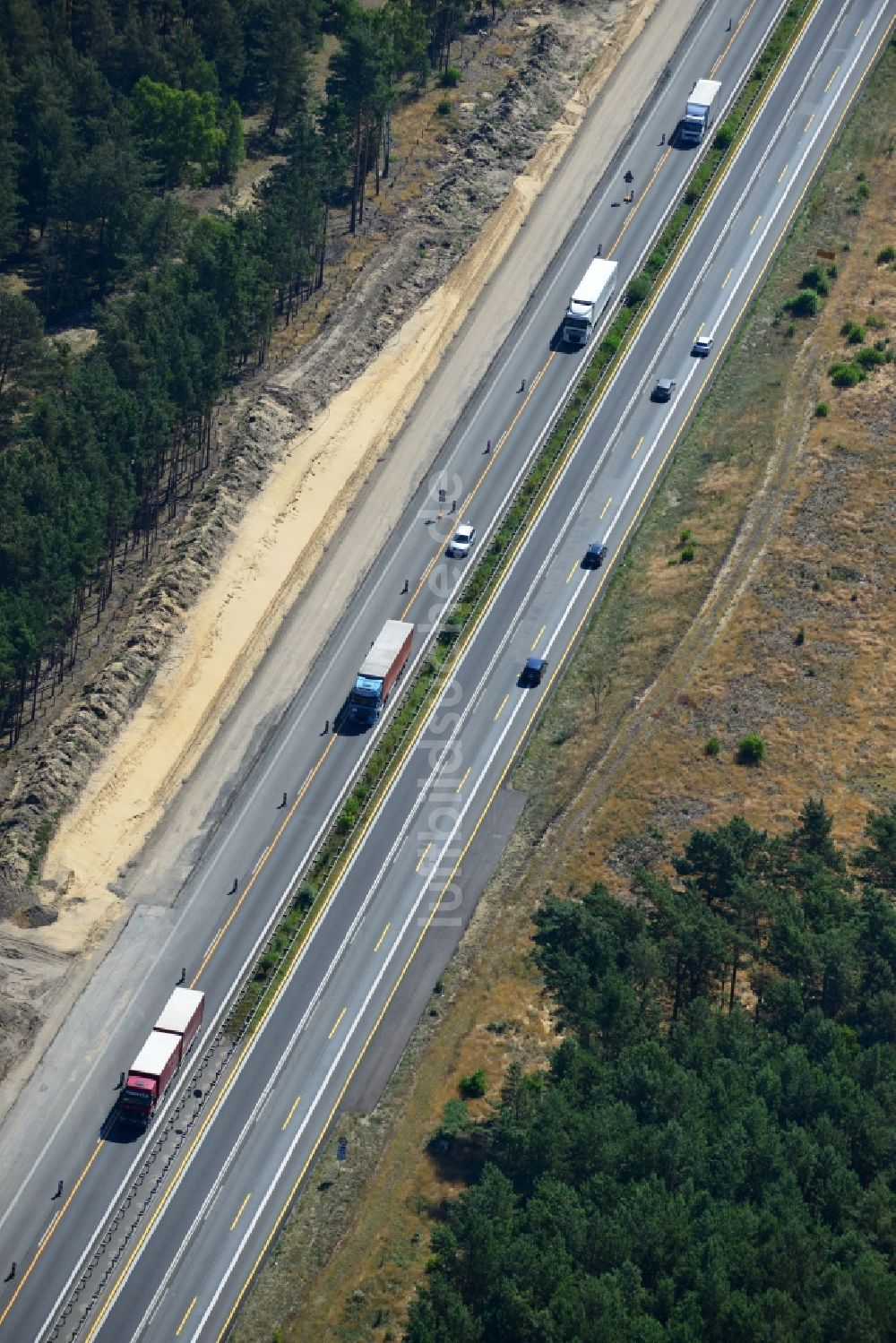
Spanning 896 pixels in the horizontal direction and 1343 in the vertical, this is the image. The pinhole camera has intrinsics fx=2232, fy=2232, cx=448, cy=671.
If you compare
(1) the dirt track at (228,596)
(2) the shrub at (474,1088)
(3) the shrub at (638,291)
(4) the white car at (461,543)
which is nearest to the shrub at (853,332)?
(3) the shrub at (638,291)

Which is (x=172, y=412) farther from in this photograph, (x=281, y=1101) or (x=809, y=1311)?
(x=809, y=1311)

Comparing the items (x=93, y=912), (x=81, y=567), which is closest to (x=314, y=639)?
(x=81, y=567)

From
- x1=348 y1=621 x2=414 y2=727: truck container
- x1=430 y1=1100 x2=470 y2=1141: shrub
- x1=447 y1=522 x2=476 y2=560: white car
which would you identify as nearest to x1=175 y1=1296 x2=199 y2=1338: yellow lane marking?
x1=430 y1=1100 x2=470 y2=1141: shrub

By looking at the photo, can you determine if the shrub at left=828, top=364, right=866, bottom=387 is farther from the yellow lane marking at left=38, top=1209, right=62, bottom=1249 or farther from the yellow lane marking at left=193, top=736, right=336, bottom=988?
the yellow lane marking at left=38, top=1209, right=62, bottom=1249

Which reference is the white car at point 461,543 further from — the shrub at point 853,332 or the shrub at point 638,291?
the shrub at point 853,332

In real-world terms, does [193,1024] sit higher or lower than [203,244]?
lower

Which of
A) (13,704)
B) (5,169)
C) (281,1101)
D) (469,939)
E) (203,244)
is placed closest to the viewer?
(281,1101)

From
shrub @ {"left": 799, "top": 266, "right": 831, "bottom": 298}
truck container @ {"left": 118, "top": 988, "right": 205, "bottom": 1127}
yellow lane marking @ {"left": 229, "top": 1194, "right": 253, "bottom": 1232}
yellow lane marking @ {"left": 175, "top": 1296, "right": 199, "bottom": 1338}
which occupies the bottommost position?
yellow lane marking @ {"left": 175, "top": 1296, "right": 199, "bottom": 1338}

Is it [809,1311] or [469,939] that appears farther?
[469,939]
